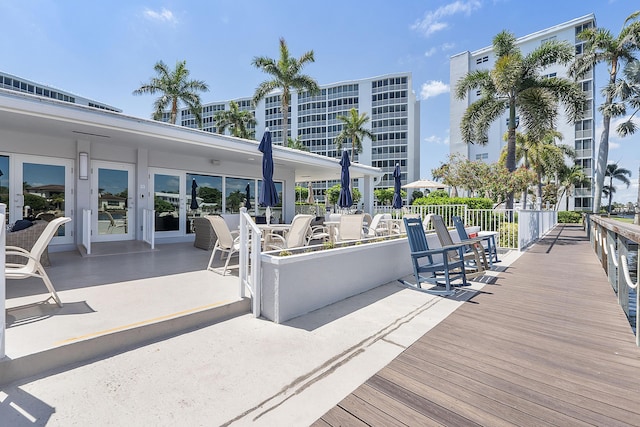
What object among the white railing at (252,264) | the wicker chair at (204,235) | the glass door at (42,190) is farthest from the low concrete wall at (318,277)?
the glass door at (42,190)

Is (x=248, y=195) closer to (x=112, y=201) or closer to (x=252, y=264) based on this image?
(x=112, y=201)

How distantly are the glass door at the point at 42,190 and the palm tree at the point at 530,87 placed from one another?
15.7m

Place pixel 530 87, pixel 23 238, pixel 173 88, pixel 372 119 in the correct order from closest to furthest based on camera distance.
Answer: pixel 23 238
pixel 530 87
pixel 173 88
pixel 372 119

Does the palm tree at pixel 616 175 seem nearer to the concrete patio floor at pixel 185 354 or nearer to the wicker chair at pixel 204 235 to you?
the concrete patio floor at pixel 185 354

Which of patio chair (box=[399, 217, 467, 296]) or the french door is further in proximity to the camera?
the french door

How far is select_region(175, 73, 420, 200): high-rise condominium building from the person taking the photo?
149ft

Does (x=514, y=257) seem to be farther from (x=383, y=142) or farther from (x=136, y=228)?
(x=383, y=142)

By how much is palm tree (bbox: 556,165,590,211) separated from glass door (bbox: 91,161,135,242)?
3379 cm

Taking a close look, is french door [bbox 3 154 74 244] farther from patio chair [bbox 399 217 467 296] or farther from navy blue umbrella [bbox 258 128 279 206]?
patio chair [bbox 399 217 467 296]

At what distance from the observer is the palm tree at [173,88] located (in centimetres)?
2225

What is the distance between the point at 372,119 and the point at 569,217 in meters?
28.5

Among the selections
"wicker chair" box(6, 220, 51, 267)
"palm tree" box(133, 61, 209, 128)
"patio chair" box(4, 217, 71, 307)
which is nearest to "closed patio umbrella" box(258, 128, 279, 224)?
"patio chair" box(4, 217, 71, 307)

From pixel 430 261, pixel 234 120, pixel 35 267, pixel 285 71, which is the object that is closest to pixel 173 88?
pixel 285 71

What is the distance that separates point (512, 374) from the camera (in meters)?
2.42
